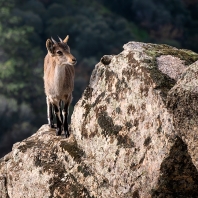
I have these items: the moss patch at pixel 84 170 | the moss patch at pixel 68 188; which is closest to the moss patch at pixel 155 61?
the moss patch at pixel 84 170

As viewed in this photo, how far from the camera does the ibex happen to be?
13941 millimetres

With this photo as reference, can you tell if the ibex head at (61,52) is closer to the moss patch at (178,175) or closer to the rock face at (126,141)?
the rock face at (126,141)

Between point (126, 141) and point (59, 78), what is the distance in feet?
12.8

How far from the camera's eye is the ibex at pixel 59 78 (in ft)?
45.7

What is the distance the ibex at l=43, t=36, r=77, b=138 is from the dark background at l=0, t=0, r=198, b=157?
38.0 meters

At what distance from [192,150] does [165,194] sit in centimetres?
120

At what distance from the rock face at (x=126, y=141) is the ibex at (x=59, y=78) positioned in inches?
→ 61.2

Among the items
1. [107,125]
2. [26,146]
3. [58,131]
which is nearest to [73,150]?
[107,125]

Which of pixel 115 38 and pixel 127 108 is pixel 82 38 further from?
pixel 127 108

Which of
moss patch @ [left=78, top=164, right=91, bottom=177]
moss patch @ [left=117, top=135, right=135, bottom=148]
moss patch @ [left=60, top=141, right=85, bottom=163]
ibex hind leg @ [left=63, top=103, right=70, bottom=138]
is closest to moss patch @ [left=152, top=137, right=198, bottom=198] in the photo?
moss patch @ [left=117, top=135, right=135, bottom=148]

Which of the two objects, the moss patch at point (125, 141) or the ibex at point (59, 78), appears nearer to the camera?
the moss patch at point (125, 141)

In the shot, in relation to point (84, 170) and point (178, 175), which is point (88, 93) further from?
point (178, 175)

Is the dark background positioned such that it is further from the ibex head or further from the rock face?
the rock face

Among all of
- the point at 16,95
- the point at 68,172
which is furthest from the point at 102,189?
the point at 16,95
